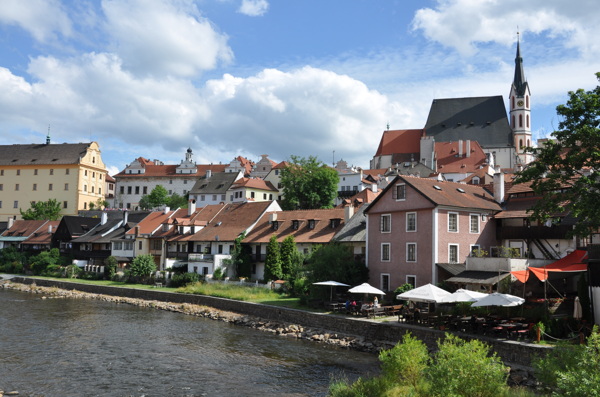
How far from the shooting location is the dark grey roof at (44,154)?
108 meters

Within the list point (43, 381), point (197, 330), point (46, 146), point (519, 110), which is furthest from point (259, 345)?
point (519, 110)

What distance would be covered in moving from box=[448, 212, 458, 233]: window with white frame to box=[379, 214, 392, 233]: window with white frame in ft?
14.8

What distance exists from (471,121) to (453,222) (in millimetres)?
80023

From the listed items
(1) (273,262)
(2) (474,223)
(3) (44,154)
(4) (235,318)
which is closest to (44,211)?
(3) (44,154)

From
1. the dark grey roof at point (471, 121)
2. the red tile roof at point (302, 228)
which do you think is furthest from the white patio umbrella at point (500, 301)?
the dark grey roof at point (471, 121)

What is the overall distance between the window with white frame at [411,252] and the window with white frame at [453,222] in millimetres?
2753

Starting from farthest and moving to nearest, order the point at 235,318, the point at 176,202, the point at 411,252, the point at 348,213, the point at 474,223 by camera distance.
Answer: the point at 176,202 → the point at 348,213 → the point at 235,318 → the point at 474,223 → the point at 411,252

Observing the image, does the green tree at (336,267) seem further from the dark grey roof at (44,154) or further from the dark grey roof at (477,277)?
the dark grey roof at (44,154)

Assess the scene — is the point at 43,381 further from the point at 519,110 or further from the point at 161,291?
the point at 519,110

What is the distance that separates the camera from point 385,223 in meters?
41.1

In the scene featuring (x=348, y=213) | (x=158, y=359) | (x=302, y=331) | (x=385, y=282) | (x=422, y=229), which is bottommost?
(x=158, y=359)

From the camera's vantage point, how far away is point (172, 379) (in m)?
23.3

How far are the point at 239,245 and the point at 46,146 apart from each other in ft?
250

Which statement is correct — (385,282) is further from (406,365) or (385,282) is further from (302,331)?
(406,365)
